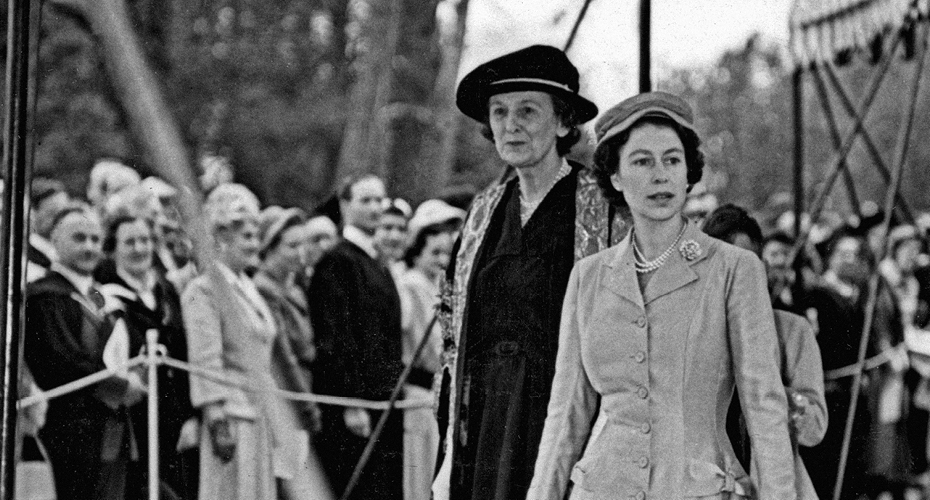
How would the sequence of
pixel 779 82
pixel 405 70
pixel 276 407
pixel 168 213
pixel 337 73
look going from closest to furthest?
pixel 276 407, pixel 168 213, pixel 405 70, pixel 337 73, pixel 779 82

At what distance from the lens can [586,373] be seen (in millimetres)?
3498

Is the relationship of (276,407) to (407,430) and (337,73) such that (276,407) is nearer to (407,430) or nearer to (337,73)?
(407,430)

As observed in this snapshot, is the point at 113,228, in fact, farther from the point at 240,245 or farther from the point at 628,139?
the point at 628,139

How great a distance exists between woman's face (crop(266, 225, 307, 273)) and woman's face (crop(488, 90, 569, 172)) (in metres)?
2.99

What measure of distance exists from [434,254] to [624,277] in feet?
14.4

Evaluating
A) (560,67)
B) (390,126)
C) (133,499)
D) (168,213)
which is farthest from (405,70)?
(560,67)

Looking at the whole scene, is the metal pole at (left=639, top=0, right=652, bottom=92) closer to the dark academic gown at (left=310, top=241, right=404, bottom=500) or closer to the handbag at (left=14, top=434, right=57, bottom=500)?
the dark academic gown at (left=310, top=241, right=404, bottom=500)

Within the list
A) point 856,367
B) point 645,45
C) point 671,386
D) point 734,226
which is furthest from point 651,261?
point 856,367

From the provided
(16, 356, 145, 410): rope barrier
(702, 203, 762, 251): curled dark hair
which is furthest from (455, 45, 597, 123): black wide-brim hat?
(16, 356, 145, 410): rope barrier

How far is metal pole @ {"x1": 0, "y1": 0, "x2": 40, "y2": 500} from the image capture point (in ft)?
15.2

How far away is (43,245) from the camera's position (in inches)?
265

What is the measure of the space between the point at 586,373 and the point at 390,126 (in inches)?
535

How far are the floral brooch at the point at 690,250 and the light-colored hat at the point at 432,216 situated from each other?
439cm

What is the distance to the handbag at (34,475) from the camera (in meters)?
5.95
